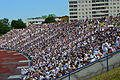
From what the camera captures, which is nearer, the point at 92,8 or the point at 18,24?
the point at 18,24

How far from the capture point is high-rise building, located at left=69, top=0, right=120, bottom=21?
9562 centimetres

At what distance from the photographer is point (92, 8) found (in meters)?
97.7

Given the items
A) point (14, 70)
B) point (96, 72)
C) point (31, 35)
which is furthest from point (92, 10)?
point (96, 72)

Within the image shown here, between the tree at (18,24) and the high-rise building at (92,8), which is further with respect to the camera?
the high-rise building at (92,8)

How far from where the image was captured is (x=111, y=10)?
317 ft

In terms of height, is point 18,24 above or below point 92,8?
below

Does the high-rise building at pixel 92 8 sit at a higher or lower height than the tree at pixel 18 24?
higher

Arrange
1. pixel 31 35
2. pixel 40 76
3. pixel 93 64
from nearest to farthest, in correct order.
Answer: pixel 93 64
pixel 40 76
pixel 31 35

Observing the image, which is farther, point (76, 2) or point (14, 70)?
point (76, 2)

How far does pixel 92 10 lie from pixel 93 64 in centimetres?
8917

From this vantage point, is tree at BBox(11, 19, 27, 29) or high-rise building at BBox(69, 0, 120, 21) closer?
tree at BBox(11, 19, 27, 29)

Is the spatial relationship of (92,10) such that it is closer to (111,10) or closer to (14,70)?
(111,10)

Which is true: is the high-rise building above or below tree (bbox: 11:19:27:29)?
above

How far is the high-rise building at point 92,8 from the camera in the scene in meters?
95.6
